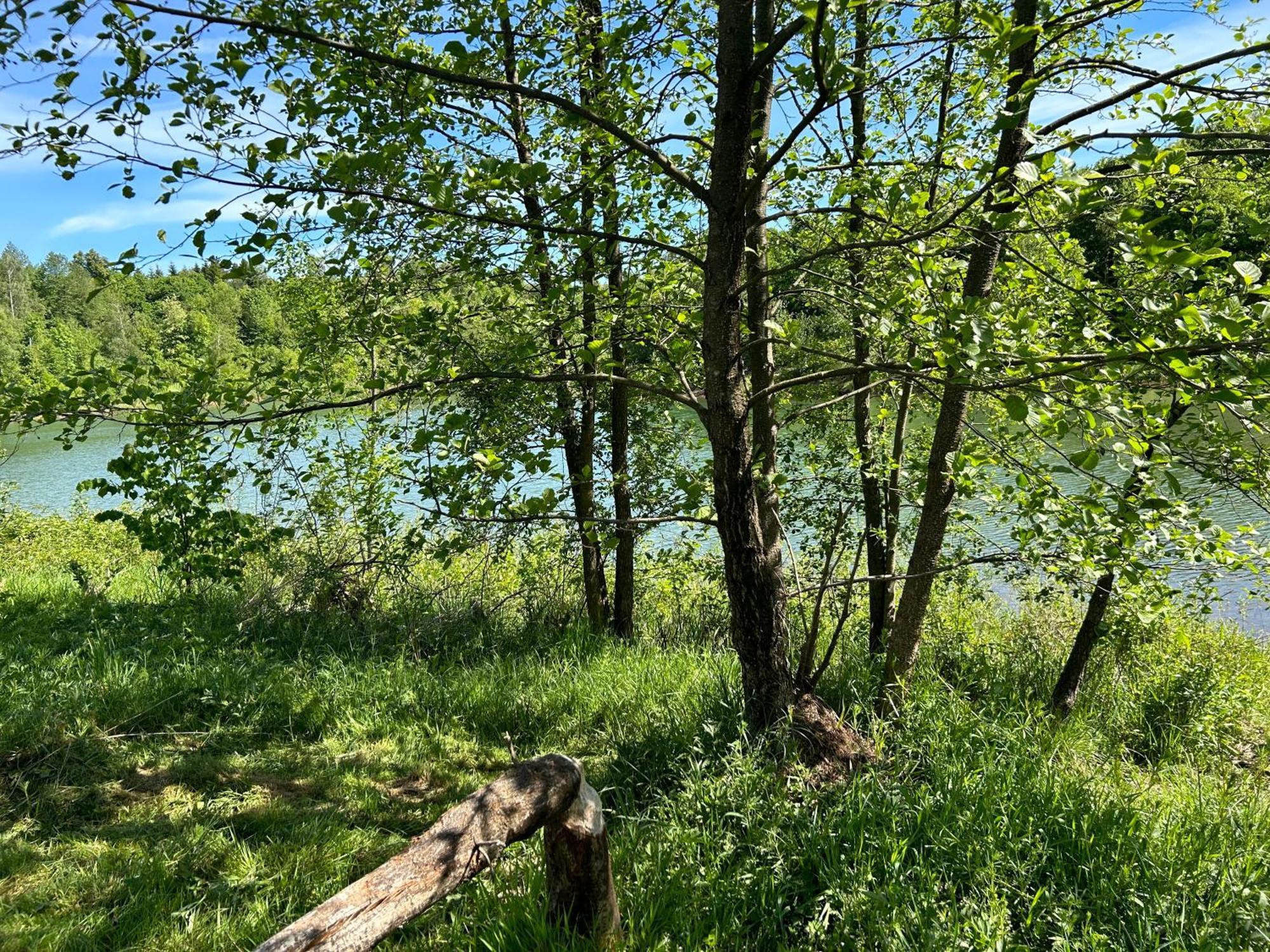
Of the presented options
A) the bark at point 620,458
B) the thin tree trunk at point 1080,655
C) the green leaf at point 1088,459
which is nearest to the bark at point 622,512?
the bark at point 620,458

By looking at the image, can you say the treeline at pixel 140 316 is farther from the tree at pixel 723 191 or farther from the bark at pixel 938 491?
the bark at pixel 938 491

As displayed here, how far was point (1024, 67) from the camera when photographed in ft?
12.1

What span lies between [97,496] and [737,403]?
44.7 ft

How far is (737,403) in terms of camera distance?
3559 mm

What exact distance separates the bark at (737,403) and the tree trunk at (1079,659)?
9.37ft

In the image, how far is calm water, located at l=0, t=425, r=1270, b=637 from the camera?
7688 mm

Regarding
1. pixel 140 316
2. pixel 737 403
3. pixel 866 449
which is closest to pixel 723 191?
pixel 737 403

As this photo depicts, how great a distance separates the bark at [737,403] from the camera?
3.23 m

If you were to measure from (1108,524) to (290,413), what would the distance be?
3.31 meters

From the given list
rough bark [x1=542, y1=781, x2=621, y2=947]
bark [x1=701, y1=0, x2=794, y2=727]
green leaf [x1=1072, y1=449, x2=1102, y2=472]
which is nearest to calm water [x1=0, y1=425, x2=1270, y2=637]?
bark [x1=701, y1=0, x2=794, y2=727]

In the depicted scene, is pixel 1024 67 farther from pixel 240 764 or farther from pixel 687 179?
pixel 240 764

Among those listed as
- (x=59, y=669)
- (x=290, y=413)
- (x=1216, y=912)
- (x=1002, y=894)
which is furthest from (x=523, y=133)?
(x=1216, y=912)

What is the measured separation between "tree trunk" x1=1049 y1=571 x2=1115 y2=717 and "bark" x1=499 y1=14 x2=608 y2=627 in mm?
3557

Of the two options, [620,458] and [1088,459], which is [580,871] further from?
[620,458]
